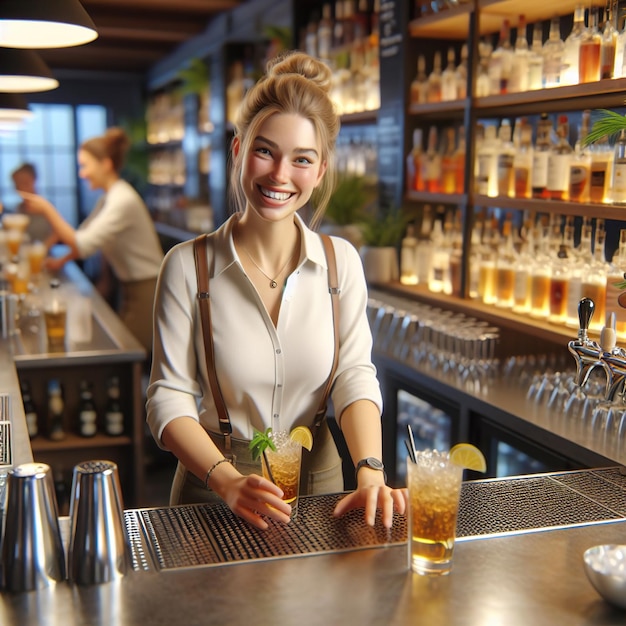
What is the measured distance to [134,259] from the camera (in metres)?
5.33

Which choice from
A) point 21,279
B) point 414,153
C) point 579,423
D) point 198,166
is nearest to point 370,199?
point 414,153

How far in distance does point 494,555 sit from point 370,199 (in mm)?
3522

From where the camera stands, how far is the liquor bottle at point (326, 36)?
528 cm

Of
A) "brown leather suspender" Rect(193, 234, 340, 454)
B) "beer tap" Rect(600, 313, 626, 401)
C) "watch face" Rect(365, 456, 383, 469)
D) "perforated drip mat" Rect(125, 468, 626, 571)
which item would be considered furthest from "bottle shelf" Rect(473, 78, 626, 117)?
"watch face" Rect(365, 456, 383, 469)

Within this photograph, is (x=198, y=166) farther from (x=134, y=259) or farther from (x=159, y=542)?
(x=159, y=542)

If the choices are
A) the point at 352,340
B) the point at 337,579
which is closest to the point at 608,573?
the point at 337,579

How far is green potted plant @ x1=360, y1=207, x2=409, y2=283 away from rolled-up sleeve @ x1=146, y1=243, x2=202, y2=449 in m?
2.48

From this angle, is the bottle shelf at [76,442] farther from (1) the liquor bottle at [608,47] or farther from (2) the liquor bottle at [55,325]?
(1) the liquor bottle at [608,47]

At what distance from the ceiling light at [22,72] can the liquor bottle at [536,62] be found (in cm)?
187

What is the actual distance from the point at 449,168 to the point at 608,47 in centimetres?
124

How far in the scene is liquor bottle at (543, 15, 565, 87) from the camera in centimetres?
319

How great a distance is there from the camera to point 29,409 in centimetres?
383

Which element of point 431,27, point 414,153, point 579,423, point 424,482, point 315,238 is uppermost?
point 431,27

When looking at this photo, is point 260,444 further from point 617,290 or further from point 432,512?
point 617,290
